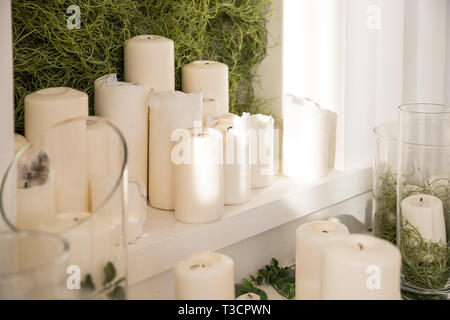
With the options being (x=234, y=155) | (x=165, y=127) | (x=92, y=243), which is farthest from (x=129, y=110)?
(x=92, y=243)

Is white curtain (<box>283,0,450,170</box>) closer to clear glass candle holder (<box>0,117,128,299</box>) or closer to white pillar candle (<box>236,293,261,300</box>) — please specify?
white pillar candle (<box>236,293,261,300</box>)

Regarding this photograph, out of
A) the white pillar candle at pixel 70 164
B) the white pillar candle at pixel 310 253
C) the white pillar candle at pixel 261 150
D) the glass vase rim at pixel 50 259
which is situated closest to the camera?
the glass vase rim at pixel 50 259

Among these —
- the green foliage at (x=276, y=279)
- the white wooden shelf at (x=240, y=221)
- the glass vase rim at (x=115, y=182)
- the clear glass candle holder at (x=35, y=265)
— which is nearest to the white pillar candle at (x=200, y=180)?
the white wooden shelf at (x=240, y=221)

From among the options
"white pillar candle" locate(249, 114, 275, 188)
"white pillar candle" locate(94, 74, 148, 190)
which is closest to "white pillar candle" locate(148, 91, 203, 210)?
"white pillar candle" locate(94, 74, 148, 190)

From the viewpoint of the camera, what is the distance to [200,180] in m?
1.08

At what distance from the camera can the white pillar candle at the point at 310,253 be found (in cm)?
98

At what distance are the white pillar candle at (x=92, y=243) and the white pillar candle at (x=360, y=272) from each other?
214 millimetres

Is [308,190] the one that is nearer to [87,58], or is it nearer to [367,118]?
[367,118]

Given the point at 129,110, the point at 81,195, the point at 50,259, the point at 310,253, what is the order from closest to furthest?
the point at 50,259 < the point at 81,195 < the point at 310,253 < the point at 129,110

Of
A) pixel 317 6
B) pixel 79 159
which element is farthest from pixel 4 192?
pixel 317 6

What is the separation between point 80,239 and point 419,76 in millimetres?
820

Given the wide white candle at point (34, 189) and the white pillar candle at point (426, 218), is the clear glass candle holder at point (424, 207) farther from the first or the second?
the wide white candle at point (34, 189)

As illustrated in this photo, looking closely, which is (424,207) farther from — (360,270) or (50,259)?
(50,259)

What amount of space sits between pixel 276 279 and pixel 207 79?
1.02 feet
